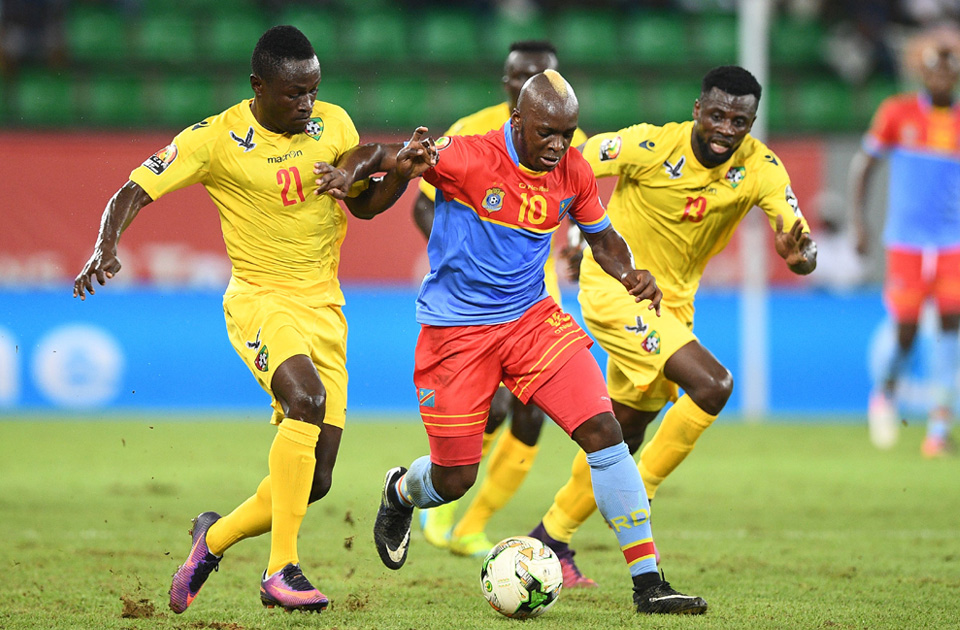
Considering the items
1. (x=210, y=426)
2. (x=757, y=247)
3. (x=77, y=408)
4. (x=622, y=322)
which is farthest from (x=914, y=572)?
(x=77, y=408)

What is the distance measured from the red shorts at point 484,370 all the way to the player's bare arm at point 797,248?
39.0 inches

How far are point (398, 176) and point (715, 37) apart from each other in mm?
11747

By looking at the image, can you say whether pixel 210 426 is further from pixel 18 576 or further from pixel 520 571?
pixel 520 571

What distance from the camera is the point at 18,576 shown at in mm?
5473

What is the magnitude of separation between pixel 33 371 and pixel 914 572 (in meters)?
9.30

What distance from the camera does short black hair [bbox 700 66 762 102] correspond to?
5418mm

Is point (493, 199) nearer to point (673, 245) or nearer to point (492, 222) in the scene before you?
point (492, 222)

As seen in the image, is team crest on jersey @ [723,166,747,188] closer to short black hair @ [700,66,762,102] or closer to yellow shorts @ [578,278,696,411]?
short black hair @ [700,66,762,102]

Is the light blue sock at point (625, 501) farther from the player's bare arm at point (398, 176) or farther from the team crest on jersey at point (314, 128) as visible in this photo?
the team crest on jersey at point (314, 128)

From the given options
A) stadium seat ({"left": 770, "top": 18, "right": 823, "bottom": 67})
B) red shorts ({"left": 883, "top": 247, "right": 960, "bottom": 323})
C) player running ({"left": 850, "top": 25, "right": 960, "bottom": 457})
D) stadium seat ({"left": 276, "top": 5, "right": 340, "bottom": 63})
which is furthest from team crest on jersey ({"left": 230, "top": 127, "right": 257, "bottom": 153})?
stadium seat ({"left": 770, "top": 18, "right": 823, "bottom": 67})

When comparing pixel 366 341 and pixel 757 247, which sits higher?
pixel 757 247

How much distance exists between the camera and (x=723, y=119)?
546cm

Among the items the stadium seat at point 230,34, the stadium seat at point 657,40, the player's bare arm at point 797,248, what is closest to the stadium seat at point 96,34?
the stadium seat at point 230,34

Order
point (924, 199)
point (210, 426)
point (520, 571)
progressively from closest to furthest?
point (520, 571) < point (924, 199) < point (210, 426)
